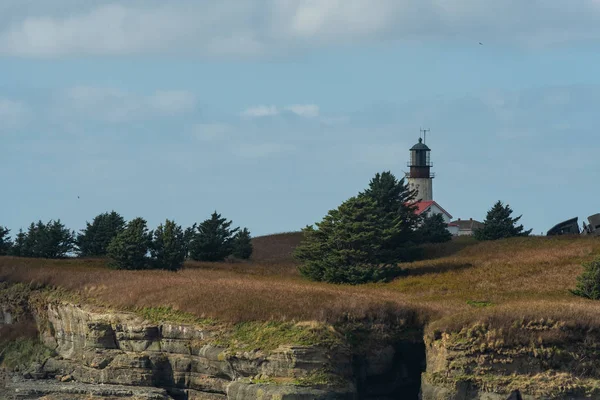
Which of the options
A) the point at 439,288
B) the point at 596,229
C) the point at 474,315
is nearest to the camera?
the point at 474,315

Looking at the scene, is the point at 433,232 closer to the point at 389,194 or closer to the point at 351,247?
the point at 389,194

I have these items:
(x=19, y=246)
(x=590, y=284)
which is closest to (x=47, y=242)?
(x=19, y=246)

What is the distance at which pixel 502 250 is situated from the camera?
86.7 m

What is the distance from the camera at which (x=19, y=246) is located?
312 feet

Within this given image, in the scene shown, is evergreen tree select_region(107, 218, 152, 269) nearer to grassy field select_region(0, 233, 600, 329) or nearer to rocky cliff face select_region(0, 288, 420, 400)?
grassy field select_region(0, 233, 600, 329)

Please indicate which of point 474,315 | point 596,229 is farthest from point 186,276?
point 596,229

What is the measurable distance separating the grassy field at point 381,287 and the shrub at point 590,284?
897 millimetres

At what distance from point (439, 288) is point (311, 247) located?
39.1ft

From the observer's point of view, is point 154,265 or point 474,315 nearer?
point 474,315

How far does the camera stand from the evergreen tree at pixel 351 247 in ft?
251

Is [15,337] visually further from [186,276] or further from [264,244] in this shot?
[264,244]

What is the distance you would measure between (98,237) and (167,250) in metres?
15.4

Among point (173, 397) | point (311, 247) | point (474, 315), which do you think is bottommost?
point (173, 397)

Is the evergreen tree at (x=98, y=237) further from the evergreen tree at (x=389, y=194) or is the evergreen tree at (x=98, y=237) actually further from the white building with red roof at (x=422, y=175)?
the white building with red roof at (x=422, y=175)
